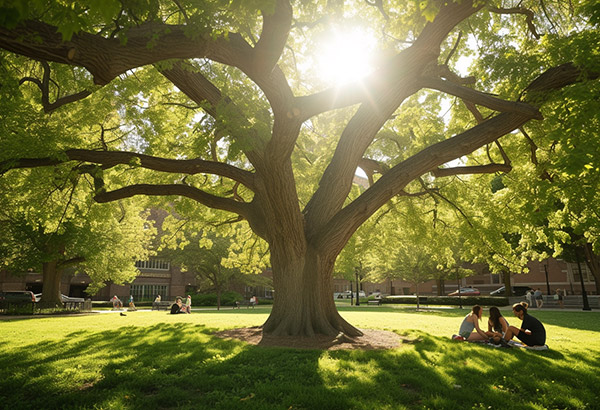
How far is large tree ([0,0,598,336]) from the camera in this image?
5.63 metres

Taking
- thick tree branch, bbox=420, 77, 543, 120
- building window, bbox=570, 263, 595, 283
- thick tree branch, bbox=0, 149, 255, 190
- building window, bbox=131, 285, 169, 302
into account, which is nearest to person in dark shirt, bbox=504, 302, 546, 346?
thick tree branch, bbox=420, 77, 543, 120

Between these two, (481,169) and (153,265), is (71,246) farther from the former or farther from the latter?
(153,265)

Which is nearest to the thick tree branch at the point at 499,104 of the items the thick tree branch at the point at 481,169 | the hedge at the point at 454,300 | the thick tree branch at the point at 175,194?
the thick tree branch at the point at 481,169

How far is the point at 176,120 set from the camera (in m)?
12.7

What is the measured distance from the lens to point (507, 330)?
832 centimetres

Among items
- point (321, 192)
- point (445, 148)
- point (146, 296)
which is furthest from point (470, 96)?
point (146, 296)

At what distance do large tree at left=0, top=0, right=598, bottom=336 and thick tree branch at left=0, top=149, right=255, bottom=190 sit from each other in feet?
0.11

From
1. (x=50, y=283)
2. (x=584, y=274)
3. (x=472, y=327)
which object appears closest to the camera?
(x=472, y=327)

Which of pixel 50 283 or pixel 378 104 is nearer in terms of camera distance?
pixel 378 104

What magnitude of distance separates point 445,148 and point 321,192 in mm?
3460

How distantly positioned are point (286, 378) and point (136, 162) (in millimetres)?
6093

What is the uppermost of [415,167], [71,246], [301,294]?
[415,167]

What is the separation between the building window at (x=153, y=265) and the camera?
51.3m

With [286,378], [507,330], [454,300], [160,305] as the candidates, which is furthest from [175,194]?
[454,300]
